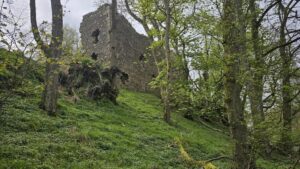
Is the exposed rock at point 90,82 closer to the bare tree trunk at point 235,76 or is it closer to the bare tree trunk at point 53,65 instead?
the bare tree trunk at point 53,65

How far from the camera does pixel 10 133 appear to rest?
1141 centimetres

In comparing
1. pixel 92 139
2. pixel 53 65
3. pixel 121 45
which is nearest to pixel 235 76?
pixel 92 139

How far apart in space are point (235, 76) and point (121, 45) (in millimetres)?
21833

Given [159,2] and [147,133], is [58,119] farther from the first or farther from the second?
[159,2]

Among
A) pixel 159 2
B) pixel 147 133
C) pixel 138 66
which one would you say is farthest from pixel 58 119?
pixel 138 66

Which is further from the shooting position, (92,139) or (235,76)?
(92,139)

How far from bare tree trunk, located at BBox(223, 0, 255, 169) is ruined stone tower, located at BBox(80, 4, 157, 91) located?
64.7ft

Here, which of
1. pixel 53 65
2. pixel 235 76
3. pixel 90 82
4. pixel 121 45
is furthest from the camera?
pixel 121 45

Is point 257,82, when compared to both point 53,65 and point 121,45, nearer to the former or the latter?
point 53,65

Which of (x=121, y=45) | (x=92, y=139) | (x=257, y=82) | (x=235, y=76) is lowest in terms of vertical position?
(x=92, y=139)

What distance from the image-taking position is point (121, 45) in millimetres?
29797

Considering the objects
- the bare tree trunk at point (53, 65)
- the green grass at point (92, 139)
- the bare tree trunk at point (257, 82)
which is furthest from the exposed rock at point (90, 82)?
the bare tree trunk at point (257, 82)

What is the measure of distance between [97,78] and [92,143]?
7978mm

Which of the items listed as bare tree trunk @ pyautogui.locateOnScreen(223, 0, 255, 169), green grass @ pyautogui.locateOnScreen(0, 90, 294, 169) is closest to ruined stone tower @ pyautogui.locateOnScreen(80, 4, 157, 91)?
green grass @ pyautogui.locateOnScreen(0, 90, 294, 169)
